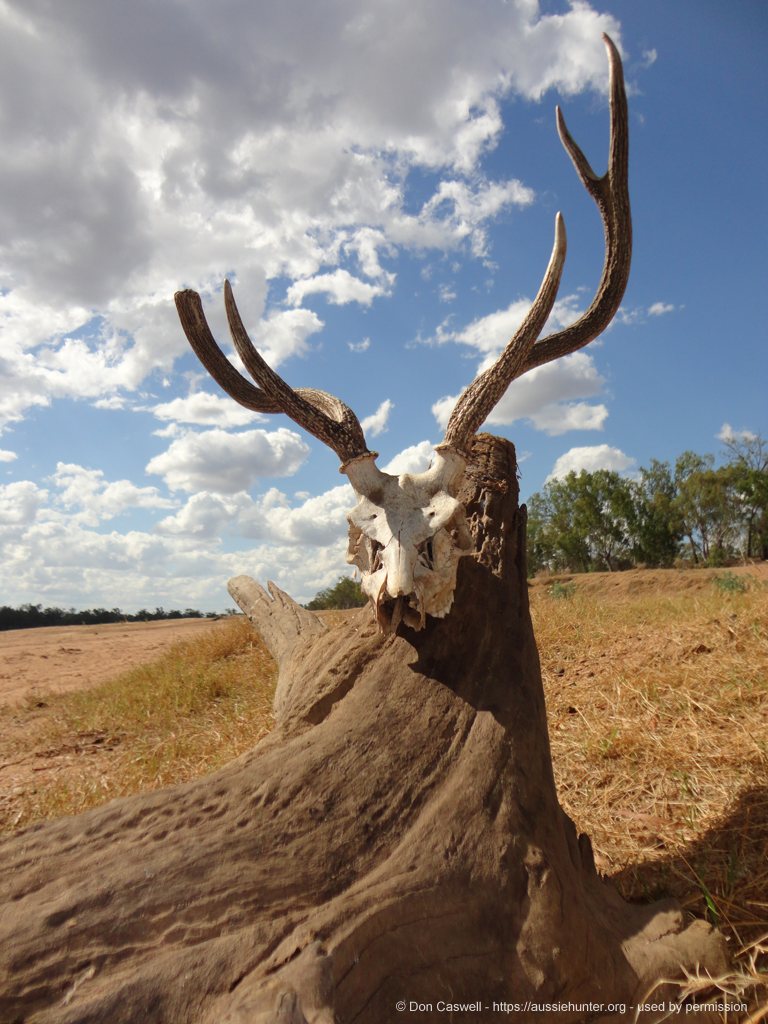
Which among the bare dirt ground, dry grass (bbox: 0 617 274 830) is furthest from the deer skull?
the bare dirt ground

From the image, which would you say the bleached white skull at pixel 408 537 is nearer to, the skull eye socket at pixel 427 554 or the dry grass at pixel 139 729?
the skull eye socket at pixel 427 554

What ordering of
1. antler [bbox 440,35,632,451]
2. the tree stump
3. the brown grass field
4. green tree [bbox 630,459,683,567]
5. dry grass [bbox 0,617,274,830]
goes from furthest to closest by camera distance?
green tree [bbox 630,459,683,567] < dry grass [bbox 0,617,274,830] < the brown grass field < antler [bbox 440,35,632,451] < the tree stump

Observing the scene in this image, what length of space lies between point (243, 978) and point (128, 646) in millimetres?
13947

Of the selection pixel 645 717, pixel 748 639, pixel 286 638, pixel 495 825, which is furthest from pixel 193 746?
pixel 748 639

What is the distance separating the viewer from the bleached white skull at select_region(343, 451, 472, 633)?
6.77ft

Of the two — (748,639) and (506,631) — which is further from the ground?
(506,631)

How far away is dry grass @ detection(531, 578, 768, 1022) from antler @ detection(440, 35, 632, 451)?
201 centimetres

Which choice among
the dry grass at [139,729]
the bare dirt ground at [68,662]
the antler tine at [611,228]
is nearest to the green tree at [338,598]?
the bare dirt ground at [68,662]

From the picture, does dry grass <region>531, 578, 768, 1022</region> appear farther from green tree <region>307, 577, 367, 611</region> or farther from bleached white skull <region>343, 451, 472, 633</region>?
green tree <region>307, 577, 367, 611</region>

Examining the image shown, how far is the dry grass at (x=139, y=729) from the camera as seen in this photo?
14.0 feet

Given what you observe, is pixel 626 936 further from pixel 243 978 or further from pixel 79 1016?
pixel 79 1016

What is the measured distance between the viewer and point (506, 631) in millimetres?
2480

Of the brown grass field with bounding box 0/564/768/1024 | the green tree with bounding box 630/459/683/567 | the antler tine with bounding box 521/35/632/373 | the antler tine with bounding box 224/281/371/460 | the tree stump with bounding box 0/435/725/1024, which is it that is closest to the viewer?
the tree stump with bounding box 0/435/725/1024

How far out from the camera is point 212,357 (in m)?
2.70
